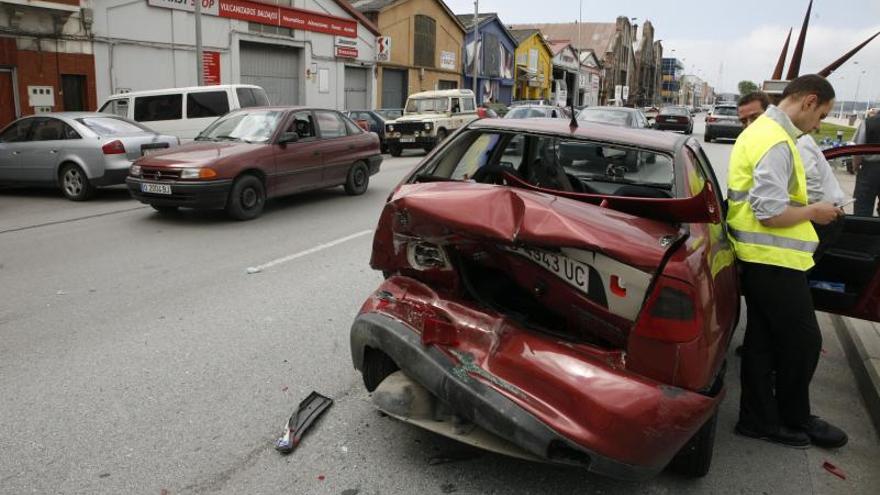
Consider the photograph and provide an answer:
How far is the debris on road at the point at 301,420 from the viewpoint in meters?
3.13

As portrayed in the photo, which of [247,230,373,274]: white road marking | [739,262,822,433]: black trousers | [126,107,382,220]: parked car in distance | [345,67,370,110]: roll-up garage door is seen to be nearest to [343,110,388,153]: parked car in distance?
[345,67,370,110]: roll-up garage door

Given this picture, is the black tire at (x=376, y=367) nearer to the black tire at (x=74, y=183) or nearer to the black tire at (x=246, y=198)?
the black tire at (x=246, y=198)

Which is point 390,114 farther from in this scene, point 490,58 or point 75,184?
point 490,58

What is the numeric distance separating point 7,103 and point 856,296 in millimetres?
18784

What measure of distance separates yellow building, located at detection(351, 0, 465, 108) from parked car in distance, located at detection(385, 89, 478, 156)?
981cm

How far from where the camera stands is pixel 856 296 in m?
3.84

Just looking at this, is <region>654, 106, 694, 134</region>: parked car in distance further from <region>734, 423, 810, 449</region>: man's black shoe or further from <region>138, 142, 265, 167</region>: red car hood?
<region>734, 423, 810, 449</region>: man's black shoe

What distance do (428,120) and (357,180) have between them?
334 inches

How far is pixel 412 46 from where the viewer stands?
110 feet

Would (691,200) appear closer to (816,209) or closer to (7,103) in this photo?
(816,209)

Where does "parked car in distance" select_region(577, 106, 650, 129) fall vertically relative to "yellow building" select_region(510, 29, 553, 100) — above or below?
below

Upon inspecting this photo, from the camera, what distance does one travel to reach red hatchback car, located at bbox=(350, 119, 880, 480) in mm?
2434

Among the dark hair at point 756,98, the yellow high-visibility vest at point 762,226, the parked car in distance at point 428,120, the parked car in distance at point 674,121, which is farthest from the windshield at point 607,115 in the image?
the yellow high-visibility vest at point 762,226

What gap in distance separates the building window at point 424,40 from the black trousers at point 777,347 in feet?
105
